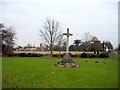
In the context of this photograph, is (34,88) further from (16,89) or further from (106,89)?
(106,89)

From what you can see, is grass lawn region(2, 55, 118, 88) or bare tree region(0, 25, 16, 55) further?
bare tree region(0, 25, 16, 55)

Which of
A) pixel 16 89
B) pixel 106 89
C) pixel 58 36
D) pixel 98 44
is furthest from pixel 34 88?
pixel 98 44

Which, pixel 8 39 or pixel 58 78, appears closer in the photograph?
pixel 58 78

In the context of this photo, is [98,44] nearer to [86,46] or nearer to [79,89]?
Result: [86,46]

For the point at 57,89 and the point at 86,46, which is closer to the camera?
the point at 57,89

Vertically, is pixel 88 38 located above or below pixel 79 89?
above

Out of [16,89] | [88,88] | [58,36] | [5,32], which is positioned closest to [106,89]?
[88,88]

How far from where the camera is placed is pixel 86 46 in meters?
73.0

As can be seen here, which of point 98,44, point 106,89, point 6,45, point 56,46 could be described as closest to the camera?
point 106,89

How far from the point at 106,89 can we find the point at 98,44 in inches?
2895

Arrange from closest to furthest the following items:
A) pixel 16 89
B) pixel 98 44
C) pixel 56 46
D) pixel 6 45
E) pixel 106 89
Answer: pixel 16 89, pixel 106 89, pixel 6 45, pixel 56 46, pixel 98 44

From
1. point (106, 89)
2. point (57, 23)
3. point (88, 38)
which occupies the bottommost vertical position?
point (106, 89)

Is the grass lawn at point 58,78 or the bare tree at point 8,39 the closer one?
the grass lawn at point 58,78

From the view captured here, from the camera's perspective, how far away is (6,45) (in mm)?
65188
